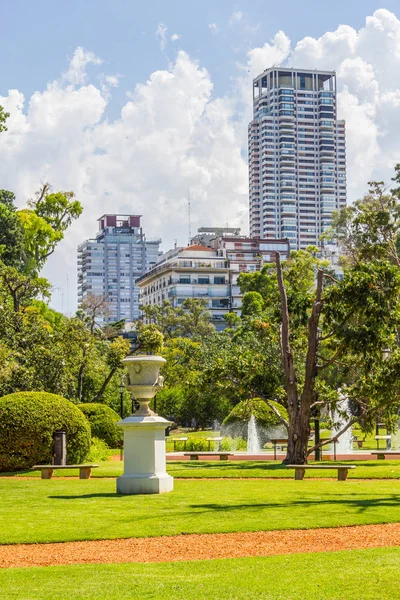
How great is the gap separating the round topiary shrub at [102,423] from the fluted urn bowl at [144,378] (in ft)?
61.9

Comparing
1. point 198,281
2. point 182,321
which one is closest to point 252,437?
point 182,321

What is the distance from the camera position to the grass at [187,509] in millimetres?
14383

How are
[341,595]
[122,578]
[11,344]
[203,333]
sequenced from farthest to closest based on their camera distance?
[203,333], [11,344], [122,578], [341,595]

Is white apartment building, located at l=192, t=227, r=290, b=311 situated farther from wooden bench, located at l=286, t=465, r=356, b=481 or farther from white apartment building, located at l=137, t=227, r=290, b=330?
wooden bench, located at l=286, t=465, r=356, b=481

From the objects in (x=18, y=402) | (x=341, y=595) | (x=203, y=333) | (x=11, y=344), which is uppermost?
(x=203, y=333)

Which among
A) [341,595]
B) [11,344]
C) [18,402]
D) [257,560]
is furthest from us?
[11,344]

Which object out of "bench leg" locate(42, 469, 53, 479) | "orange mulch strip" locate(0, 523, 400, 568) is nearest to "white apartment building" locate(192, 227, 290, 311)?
"bench leg" locate(42, 469, 53, 479)

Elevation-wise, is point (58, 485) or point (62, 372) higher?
point (62, 372)

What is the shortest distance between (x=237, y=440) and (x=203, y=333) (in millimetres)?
63411

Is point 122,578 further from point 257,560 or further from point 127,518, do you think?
point 127,518

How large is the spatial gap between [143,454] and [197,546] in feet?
19.4

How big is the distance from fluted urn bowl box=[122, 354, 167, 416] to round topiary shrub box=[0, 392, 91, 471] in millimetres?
8953

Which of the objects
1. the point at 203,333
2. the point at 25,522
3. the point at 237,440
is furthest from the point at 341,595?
the point at 203,333

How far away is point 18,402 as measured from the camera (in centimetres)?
2738
